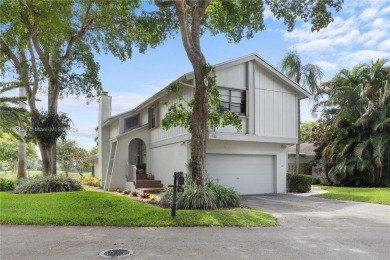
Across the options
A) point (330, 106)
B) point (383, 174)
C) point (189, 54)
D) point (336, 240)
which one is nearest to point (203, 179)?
point (189, 54)

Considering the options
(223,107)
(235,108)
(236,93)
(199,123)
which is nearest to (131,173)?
(223,107)

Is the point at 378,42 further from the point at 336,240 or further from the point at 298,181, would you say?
the point at 336,240

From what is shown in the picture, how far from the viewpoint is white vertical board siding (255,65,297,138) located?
56.0 ft

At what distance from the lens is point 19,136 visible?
68.3 feet

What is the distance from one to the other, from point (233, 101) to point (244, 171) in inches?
143

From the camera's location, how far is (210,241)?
23.2ft

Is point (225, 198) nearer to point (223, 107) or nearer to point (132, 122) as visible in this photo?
point (223, 107)

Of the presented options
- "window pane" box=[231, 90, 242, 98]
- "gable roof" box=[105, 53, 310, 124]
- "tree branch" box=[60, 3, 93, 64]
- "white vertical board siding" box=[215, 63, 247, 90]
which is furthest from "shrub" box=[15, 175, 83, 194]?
"window pane" box=[231, 90, 242, 98]

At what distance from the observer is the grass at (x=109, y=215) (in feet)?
28.3

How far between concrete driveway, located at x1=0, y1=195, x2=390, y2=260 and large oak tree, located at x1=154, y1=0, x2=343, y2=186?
443 cm

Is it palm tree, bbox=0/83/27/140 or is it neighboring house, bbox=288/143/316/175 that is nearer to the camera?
palm tree, bbox=0/83/27/140

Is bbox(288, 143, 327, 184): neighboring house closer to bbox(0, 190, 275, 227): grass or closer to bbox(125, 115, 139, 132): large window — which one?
bbox(125, 115, 139, 132): large window

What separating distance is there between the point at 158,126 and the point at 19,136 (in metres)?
8.96

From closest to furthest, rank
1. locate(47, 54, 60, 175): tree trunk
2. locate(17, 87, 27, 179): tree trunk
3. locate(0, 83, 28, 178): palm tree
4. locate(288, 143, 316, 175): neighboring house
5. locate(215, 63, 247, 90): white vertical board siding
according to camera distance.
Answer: locate(215, 63, 247, 90): white vertical board siding → locate(47, 54, 60, 175): tree trunk → locate(0, 83, 28, 178): palm tree → locate(17, 87, 27, 179): tree trunk → locate(288, 143, 316, 175): neighboring house
